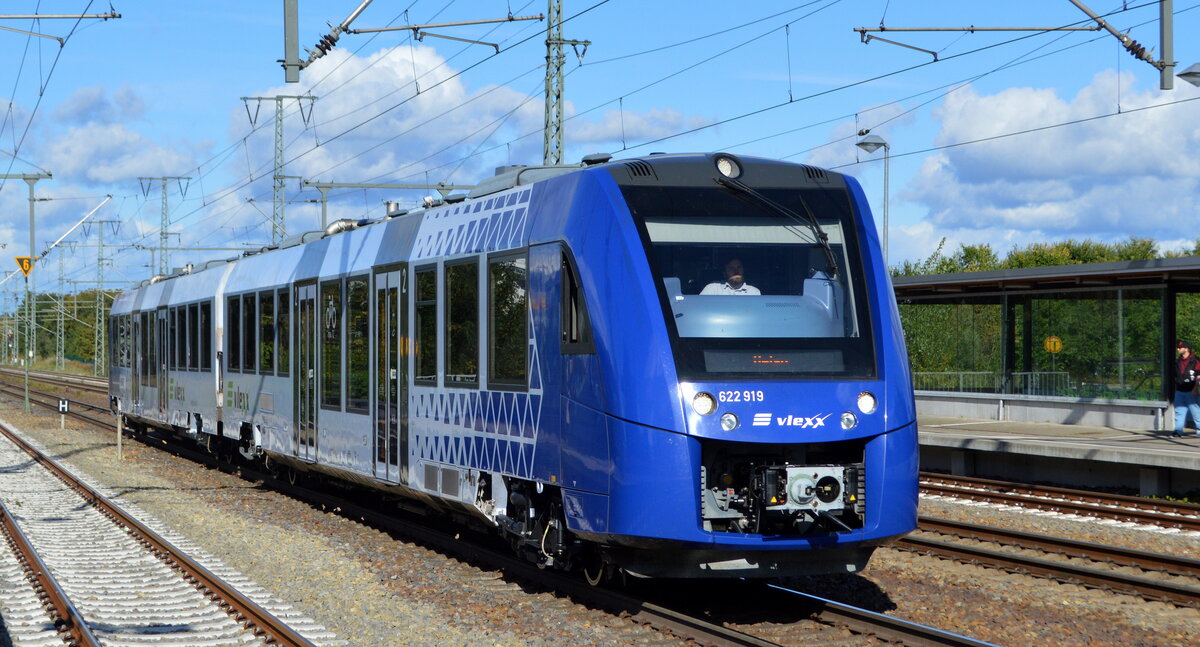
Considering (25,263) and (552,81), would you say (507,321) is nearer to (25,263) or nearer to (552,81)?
(552,81)

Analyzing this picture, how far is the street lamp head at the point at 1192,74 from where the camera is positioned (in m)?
17.2

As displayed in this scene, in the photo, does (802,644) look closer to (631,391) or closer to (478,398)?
(631,391)

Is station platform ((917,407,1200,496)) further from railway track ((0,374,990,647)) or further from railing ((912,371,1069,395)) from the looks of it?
railway track ((0,374,990,647))

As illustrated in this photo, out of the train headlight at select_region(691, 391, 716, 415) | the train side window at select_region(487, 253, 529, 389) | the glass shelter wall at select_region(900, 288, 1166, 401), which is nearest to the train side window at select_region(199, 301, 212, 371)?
the train side window at select_region(487, 253, 529, 389)

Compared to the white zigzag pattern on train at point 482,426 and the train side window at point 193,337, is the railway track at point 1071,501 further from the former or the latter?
the train side window at point 193,337

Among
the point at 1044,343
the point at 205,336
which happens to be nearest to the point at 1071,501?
the point at 1044,343

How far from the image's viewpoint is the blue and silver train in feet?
27.2

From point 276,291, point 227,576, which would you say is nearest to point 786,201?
point 227,576

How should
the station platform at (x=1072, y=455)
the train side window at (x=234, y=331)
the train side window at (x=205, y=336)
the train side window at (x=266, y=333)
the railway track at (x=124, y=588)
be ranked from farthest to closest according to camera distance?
the train side window at (x=205, y=336)
the train side window at (x=234, y=331)
the station platform at (x=1072, y=455)
the train side window at (x=266, y=333)
the railway track at (x=124, y=588)

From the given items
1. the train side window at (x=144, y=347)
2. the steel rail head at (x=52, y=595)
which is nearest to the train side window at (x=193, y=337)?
the train side window at (x=144, y=347)

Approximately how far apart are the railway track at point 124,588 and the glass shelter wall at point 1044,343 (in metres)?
15.8

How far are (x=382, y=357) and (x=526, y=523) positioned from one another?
352cm

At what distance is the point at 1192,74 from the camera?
1728 cm

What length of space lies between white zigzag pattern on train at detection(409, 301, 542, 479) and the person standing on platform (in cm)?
1304
